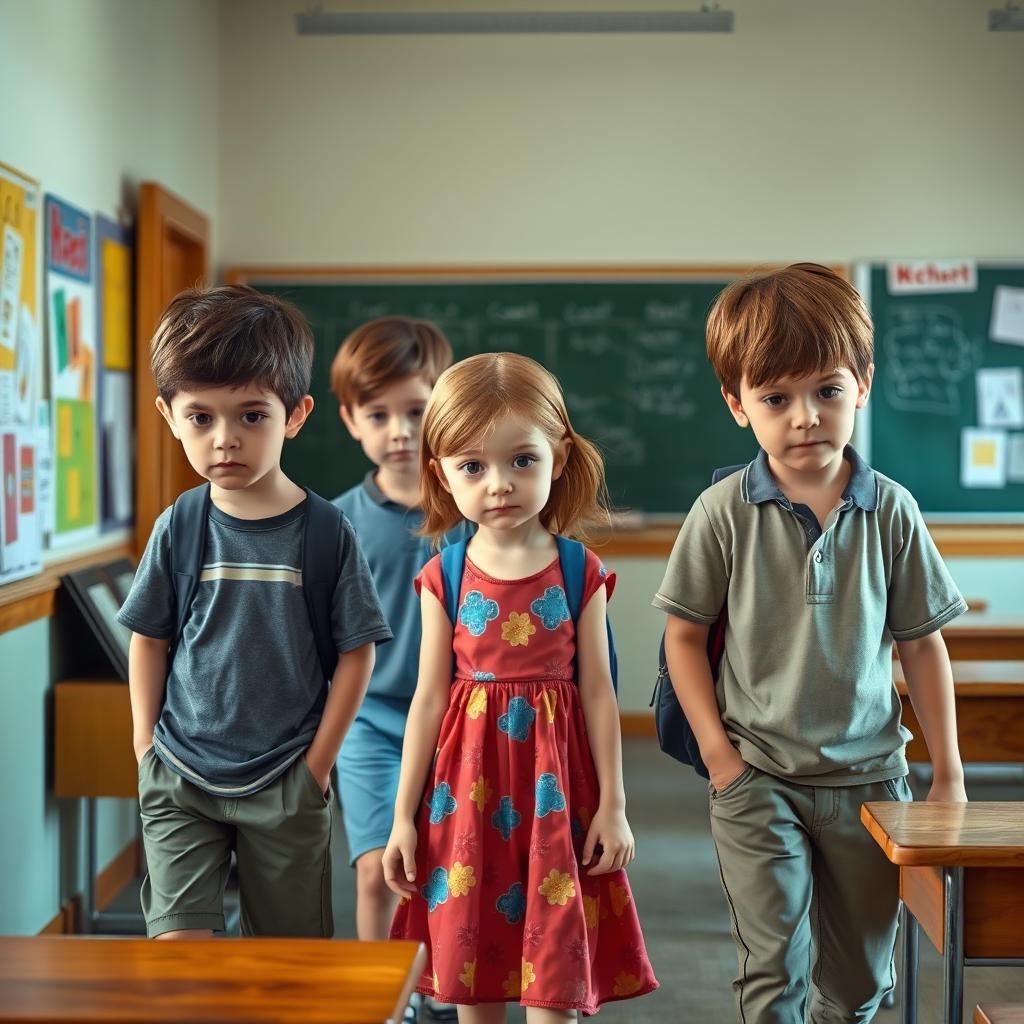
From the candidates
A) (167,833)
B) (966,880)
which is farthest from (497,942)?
(966,880)

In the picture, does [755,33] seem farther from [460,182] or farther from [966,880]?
[966,880]

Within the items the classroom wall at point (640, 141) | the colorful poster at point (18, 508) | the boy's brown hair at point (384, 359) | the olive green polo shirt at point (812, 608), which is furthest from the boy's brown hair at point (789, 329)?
the classroom wall at point (640, 141)

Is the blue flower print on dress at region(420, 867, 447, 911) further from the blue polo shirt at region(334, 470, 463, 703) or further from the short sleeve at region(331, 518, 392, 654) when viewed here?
the blue polo shirt at region(334, 470, 463, 703)

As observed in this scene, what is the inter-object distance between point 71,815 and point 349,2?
3.57 meters

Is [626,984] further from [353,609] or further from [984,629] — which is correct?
[984,629]

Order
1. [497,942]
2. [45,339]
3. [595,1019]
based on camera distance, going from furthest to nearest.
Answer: [45,339] → [595,1019] → [497,942]

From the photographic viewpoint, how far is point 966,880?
60.9 inches

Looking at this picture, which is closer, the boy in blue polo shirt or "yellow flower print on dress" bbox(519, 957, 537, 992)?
"yellow flower print on dress" bbox(519, 957, 537, 992)

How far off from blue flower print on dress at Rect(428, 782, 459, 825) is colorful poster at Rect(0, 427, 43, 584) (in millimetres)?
1532

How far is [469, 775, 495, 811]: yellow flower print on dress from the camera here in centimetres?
164

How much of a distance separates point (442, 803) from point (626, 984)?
34cm

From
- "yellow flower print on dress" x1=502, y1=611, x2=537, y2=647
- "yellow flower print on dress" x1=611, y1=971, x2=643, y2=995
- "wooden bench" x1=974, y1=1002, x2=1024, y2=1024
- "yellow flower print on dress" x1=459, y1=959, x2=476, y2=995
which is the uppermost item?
"yellow flower print on dress" x1=502, y1=611, x2=537, y2=647

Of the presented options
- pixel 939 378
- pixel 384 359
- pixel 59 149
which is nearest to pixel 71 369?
pixel 59 149

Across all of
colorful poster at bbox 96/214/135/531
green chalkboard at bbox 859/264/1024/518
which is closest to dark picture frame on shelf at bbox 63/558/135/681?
colorful poster at bbox 96/214/135/531
